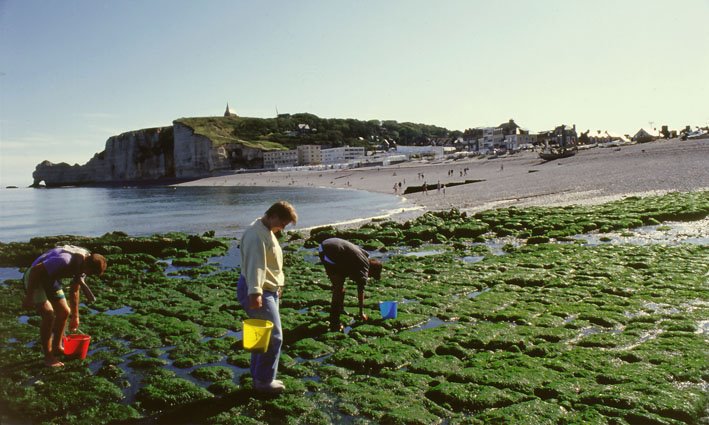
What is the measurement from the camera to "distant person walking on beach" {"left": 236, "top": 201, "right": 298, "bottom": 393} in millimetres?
6238

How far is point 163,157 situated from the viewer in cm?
16625

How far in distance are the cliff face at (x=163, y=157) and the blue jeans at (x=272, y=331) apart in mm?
152601

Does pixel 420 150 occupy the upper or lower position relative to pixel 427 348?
upper

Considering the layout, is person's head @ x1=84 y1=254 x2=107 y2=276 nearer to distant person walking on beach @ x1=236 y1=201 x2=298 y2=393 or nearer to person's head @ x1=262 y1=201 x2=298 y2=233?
distant person walking on beach @ x1=236 y1=201 x2=298 y2=393

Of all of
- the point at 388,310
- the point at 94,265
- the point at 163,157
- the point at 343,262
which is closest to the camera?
the point at 94,265

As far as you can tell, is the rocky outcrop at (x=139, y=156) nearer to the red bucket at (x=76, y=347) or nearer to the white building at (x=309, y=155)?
the white building at (x=309, y=155)

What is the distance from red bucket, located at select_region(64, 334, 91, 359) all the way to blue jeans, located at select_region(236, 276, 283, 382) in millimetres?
3593

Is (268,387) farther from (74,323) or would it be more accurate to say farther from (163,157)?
(163,157)

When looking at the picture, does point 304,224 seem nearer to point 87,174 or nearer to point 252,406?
point 252,406

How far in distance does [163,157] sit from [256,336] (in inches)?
6831

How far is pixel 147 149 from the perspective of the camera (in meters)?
167

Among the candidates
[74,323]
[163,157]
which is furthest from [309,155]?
[74,323]

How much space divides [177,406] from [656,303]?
9612 millimetres

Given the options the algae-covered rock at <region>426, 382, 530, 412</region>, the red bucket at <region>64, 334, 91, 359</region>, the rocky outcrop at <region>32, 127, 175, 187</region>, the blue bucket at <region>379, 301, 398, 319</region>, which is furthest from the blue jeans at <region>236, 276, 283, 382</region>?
the rocky outcrop at <region>32, 127, 175, 187</region>
